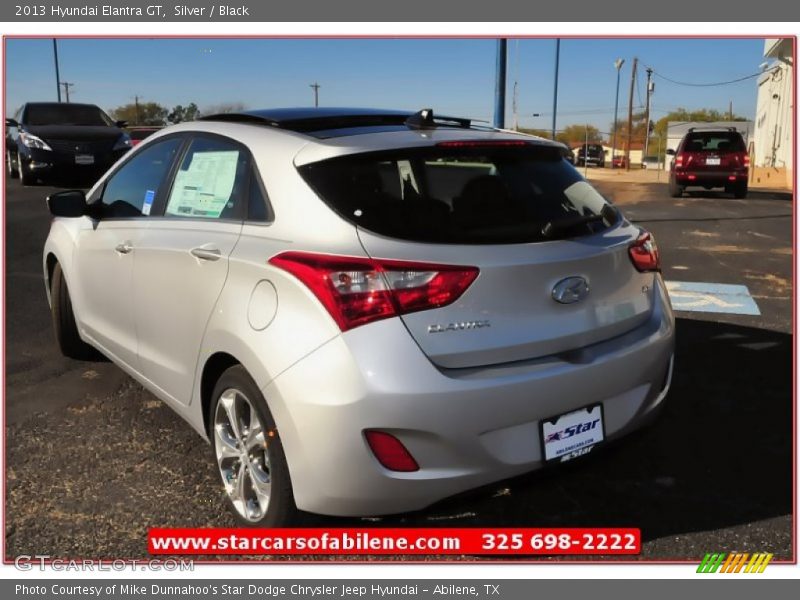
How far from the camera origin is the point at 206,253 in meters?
3.05

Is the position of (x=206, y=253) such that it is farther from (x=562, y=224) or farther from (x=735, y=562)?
(x=735, y=562)

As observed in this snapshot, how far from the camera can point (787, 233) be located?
11.6 meters

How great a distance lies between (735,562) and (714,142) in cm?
1772

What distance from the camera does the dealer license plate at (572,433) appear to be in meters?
2.63

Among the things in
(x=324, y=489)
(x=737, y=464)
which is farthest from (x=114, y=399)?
(x=737, y=464)

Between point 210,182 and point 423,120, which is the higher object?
point 423,120

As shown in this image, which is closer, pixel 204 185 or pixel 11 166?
pixel 204 185

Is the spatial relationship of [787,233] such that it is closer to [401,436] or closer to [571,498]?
[571,498]

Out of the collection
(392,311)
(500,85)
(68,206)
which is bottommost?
(392,311)

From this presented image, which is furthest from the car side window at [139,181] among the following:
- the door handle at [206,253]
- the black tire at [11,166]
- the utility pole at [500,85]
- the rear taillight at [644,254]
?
the black tire at [11,166]

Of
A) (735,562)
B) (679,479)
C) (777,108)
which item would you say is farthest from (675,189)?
(777,108)

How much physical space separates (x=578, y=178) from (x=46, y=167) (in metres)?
13.1

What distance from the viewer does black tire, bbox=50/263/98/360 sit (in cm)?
485

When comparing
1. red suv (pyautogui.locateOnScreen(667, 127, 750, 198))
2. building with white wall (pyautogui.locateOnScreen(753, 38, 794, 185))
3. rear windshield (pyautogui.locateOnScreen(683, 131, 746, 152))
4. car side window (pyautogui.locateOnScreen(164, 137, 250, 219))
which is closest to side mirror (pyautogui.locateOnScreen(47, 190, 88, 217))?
car side window (pyautogui.locateOnScreen(164, 137, 250, 219))
